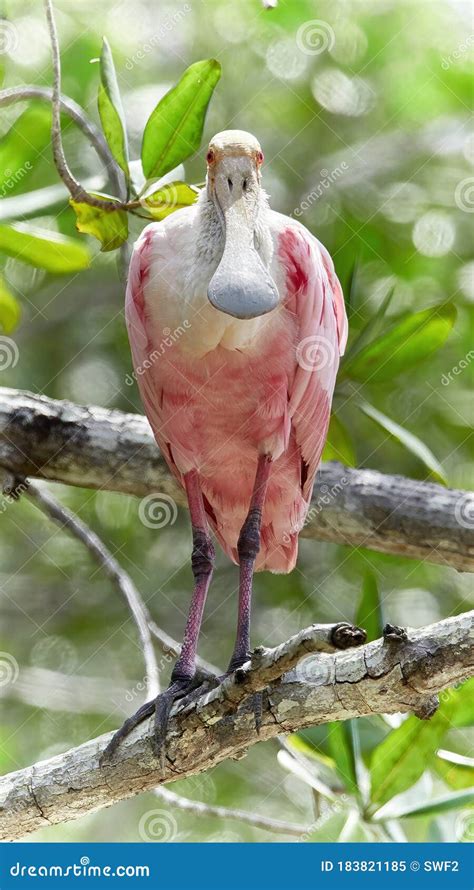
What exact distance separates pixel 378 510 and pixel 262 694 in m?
1.54

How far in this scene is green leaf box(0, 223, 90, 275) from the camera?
4.12 metres

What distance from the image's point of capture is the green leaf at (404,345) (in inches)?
174

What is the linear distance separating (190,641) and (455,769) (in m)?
1.21

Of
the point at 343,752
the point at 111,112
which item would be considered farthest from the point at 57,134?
the point at 343,752

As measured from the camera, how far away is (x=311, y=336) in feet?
12.5

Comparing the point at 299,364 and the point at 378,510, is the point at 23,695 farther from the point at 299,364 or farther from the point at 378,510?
the point at 299,364

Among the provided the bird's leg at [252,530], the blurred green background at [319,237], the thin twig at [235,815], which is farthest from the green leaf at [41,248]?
the thin twig at [235,815]

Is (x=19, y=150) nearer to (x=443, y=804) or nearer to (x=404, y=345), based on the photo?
(x=404, y=345)

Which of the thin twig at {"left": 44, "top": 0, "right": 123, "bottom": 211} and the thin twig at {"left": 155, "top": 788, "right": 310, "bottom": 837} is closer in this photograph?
the thin twig at {"left": 44, "top": 0, "right": 123, "bottom": 211}

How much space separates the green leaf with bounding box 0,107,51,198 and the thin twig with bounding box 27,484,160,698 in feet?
4.03

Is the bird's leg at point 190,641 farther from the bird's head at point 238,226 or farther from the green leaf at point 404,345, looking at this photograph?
the bird's head at point 238,226

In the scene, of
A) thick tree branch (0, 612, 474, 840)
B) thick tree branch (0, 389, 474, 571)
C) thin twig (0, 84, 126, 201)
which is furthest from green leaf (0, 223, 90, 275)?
thick tree branch (0, 612, 474, 840)

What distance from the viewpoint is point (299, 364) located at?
382cm

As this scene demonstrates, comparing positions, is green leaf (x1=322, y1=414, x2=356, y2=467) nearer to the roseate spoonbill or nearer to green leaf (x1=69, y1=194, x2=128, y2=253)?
the roseate spoonbill
